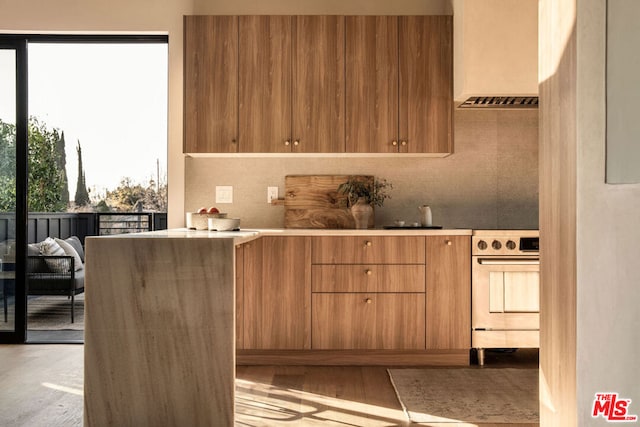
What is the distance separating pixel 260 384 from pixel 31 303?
3.91 m

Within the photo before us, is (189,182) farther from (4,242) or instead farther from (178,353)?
(178,353)

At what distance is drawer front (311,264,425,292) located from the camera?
12.3 feet

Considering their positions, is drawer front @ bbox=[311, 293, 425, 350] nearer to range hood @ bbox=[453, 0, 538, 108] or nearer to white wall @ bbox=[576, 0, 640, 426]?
range hood @ bbox=[453, 0, 538, 108]

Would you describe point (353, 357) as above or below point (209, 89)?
A: below

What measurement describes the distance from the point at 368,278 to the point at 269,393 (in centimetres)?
99

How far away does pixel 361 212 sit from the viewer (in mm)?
4094

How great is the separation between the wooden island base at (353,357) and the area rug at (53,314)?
2.14m

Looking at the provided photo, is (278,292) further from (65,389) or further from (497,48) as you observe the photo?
(497,48)

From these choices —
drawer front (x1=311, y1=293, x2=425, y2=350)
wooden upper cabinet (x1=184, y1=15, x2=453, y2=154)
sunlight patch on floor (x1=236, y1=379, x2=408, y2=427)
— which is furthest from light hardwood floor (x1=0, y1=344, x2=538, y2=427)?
wooden upper cabinet (x1=184, y1=15, x2=453, y2=154)

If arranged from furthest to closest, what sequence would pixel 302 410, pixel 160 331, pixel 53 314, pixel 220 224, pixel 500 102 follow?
pixel 53 314, pixel 500 102, pixel 220 224, pixel 302 410, pixel 160 331

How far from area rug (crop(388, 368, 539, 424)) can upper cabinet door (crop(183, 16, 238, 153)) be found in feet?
6.27

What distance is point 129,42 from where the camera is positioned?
14.4ft

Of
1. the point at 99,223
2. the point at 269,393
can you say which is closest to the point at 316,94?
the point at 269,393

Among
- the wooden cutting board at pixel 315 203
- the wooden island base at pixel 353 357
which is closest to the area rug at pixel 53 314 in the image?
the wooden island base at pixel 353 357
